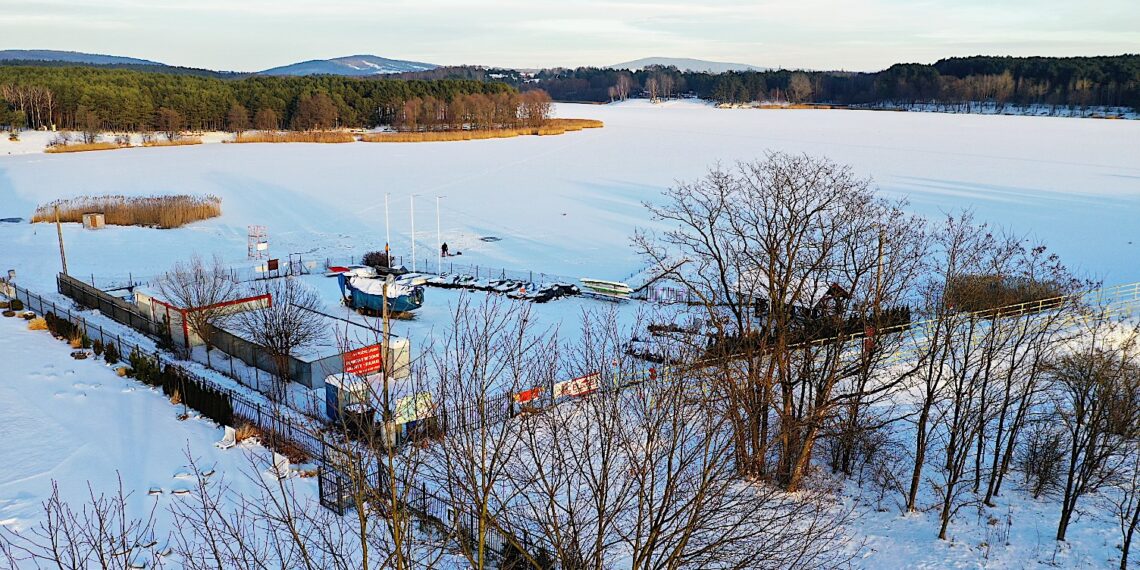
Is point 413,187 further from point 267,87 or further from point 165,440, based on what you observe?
point 267,87

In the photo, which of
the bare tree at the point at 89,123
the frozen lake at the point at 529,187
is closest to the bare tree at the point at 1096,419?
the frozen lake at the point at 529,187

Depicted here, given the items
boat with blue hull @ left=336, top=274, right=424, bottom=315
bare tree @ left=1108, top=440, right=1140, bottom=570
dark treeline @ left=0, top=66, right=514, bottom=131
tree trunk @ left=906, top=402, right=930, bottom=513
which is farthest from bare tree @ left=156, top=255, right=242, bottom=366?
dark treeline @ left=0, top=66, right=514, bottom=131

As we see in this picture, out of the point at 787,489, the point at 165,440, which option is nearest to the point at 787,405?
the point at 787,489

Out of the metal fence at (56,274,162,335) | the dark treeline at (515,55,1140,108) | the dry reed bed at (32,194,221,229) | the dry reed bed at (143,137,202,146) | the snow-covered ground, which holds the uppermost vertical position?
the dark treeline at (515,55,1140,108)

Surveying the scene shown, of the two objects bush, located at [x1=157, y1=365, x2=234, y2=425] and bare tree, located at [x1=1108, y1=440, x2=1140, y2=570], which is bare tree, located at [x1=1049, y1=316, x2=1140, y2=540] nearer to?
bare tree, located at [x1=1108, y1=440, x2=1140, y2=570]

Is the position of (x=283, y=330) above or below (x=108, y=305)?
above

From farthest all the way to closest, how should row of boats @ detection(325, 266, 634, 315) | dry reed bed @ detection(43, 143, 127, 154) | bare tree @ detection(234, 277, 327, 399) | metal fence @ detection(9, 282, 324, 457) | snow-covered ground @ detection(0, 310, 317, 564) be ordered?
dry reed bed @ detection(43, 143, 127, 154)
row of boats @ detection(325, 266, 634, 315)
bare tree @ detection(234, 277, 327, 399)
metal fence @ detection(9, 282, 324, 457)
snow-covered ground @ detection(0, 310, 317, 564)

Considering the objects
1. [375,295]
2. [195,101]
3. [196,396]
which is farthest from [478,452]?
[195,101]

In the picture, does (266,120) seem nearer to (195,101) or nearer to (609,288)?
(195,101)
